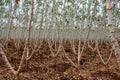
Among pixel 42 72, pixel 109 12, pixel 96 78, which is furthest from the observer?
pixel 42 72

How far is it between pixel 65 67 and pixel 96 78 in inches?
62.9

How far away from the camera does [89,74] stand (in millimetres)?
7293

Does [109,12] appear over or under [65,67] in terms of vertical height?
over

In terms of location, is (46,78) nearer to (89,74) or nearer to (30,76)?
(30,76)

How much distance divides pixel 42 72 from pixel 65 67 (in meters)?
1.12

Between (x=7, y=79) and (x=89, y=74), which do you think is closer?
(x=7, y=79)

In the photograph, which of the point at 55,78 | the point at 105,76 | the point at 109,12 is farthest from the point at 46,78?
the point at 109,12

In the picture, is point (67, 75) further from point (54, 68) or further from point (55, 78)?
Answer: point (54, 68)

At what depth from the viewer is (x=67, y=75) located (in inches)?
276

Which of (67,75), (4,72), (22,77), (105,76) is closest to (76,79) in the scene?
(67,75)

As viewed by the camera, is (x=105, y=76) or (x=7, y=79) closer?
(x=7, y=79)

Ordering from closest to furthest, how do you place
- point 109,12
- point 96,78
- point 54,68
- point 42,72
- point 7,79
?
point 109,12 < point 7,79 < point 96,78 < point 42,72 < point 54,68

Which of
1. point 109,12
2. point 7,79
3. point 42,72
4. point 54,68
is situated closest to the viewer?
point 109,12

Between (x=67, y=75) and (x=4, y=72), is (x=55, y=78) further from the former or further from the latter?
(x=4, y=72)
